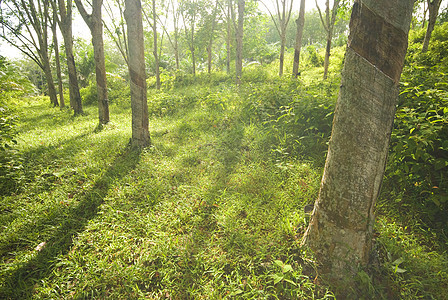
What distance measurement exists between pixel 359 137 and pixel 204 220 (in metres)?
2.06

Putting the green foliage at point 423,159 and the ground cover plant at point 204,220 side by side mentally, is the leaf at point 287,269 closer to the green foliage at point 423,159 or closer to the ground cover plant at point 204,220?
the ground cover plant at point 204,220

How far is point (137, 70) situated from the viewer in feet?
14.3

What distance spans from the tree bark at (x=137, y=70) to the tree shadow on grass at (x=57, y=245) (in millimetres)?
1125

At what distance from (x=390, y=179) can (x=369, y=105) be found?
6.32 feet

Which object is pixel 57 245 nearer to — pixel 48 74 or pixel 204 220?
pixel 204 220

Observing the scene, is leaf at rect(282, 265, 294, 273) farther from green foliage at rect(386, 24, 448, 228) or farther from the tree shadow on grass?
the tree shadow on grass

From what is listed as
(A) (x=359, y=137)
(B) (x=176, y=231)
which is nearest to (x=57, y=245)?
(B) (x=176, y=231)

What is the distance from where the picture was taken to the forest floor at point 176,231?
189cm

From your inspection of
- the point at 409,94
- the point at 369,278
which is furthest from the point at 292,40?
the point at 369,278

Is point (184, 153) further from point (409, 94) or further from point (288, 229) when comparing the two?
point (409, 94)

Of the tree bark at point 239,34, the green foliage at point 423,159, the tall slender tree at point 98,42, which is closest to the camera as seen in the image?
the green foliage at point 423,159

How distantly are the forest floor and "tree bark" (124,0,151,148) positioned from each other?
502 millimetres

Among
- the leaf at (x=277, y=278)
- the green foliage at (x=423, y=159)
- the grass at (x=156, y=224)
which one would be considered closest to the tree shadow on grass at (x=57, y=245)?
the grass at (x=156, y=224)

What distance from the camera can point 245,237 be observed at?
92.1 inches
